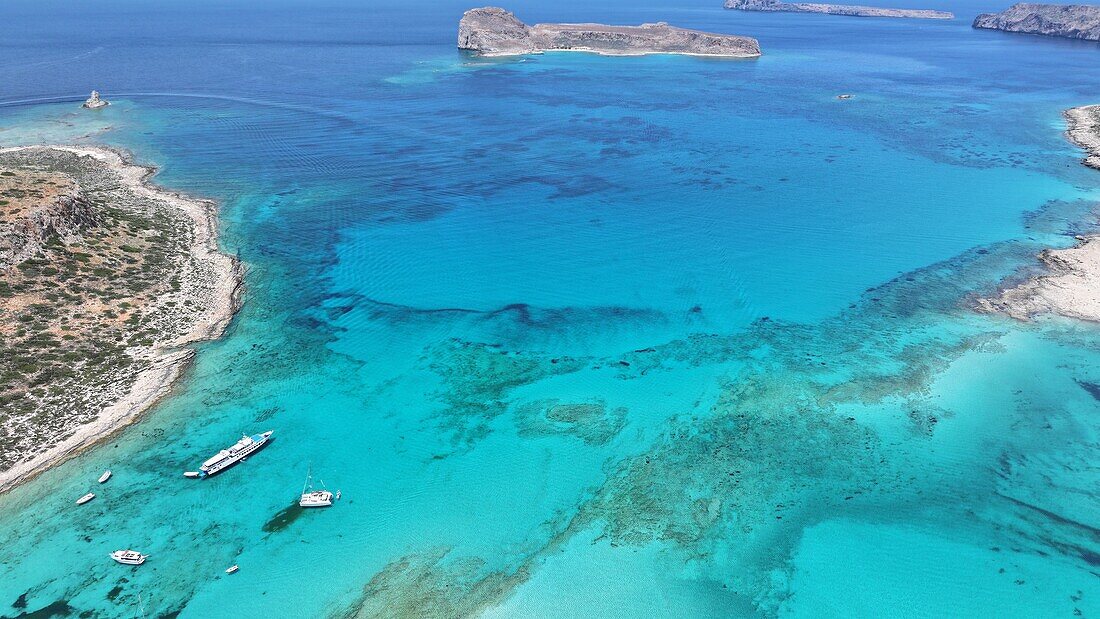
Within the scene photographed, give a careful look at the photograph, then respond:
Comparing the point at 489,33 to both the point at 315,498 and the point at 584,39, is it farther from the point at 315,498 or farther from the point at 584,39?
the point at 315,498

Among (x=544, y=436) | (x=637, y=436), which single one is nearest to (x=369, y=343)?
(x=544, y=436)

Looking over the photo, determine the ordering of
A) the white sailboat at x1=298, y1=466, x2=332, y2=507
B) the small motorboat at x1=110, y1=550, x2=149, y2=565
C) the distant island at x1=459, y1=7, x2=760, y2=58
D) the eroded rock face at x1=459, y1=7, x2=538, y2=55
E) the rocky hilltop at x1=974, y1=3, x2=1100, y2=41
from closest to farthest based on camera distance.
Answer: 1. the small motorboat at x1=110, y1=550, x2=149, y2=565
2. the white sailboat at x1=298, y1=466, x2=332, y2=507
3. the eroded rock face at x1=459, y1=7, x2=538, y2=55
4. the distant island at x1=459, y1=7, x2=760, y2=58
5. the rocky hilltop at x1=974, y1=3, x2=1100, y2=41

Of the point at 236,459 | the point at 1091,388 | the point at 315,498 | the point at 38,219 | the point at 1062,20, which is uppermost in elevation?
the point at 1062,20

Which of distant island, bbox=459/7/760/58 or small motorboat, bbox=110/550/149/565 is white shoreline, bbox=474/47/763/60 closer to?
distant island, bbox=459/7/760/58

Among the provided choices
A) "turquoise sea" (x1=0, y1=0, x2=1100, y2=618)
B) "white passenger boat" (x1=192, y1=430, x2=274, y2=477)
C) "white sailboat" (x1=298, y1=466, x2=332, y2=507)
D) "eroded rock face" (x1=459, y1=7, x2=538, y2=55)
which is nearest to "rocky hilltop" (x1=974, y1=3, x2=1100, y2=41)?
"turquoise sea" (x1=0, y1=0, x2=1100, y2=618)

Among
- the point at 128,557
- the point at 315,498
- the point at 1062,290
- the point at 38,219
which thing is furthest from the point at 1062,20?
the point at 128,557
